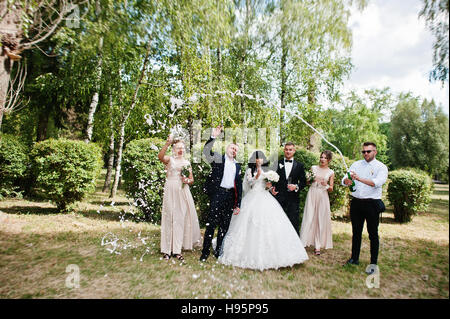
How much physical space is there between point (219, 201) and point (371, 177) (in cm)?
275

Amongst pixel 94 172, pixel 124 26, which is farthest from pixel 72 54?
pixel 94 172

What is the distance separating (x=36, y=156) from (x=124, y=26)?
451 cm

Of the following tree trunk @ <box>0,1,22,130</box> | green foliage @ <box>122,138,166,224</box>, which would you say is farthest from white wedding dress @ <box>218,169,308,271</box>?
tree trunk @ <box>0,1,22,130</box>

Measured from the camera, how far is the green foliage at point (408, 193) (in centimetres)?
850

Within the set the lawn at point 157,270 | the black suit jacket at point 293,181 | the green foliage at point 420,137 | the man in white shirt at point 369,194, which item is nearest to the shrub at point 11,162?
the lawn at point 157,270

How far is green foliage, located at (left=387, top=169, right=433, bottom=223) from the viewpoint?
850cm

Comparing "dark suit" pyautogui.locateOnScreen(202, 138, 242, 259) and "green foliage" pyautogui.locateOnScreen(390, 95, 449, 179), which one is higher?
"green foliage" pyautogui.locateOnScreen(390, 95, 449, 179)

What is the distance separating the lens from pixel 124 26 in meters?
6.29

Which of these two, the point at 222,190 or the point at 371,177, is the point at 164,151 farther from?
the point at 371,177

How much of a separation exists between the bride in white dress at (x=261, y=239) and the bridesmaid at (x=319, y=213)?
1.05m

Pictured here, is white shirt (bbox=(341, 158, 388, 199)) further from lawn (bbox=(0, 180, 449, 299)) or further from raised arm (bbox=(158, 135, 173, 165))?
raised arm (bbox=(158, 135, 173, 165))

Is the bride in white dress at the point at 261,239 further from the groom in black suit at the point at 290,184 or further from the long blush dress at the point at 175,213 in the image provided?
Result: the long blush dress at the point at 175,213

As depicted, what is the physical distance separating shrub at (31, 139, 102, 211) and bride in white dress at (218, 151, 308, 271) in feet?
16.3

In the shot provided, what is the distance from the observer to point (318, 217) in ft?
17.8
